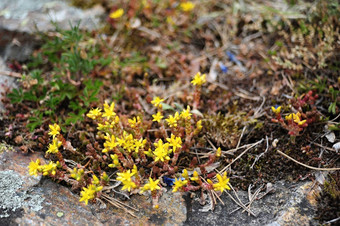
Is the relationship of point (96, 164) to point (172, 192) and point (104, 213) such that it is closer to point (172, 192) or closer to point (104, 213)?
point (104, 213)

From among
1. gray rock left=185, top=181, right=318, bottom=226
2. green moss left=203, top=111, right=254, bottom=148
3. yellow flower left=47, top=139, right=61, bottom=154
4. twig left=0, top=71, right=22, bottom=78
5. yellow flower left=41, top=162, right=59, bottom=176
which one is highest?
twig left=0, top=71, right=22, bottom=78

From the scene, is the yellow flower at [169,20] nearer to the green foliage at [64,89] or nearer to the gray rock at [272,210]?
the green foliage at [64,89]

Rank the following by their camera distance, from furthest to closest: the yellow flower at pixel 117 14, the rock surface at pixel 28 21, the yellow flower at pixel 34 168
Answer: the yellow flower at pixel 117 14
the rock surface at pixel 28 21
the yellow flower at pixel 34 168

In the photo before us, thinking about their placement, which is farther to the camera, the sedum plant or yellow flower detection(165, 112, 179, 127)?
yellow flower detection(165, 112, 179, 127)

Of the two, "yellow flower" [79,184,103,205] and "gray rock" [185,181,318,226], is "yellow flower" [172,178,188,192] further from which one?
"yellow flower" [79,184,103,205]

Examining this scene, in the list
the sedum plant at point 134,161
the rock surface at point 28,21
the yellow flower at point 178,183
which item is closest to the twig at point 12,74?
the rock surface at point 28,21

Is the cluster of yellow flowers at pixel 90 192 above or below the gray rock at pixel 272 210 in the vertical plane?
above

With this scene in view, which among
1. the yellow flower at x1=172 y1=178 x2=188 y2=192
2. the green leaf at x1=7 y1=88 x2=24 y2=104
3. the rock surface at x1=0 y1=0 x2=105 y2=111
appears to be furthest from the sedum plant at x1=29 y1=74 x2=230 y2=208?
the rock surface at x1=0 y1=0 x2=105 y2=111

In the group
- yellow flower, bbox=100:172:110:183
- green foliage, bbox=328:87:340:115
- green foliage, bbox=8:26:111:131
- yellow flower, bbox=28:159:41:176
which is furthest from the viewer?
green foliage, bbox=8:26:111:131

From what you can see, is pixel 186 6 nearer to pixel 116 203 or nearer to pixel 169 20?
pixel 169 20

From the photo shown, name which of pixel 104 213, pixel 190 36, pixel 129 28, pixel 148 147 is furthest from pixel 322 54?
pixel 104 213

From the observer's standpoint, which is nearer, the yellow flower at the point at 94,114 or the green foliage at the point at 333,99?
the yellow flower at the point at 94,114
